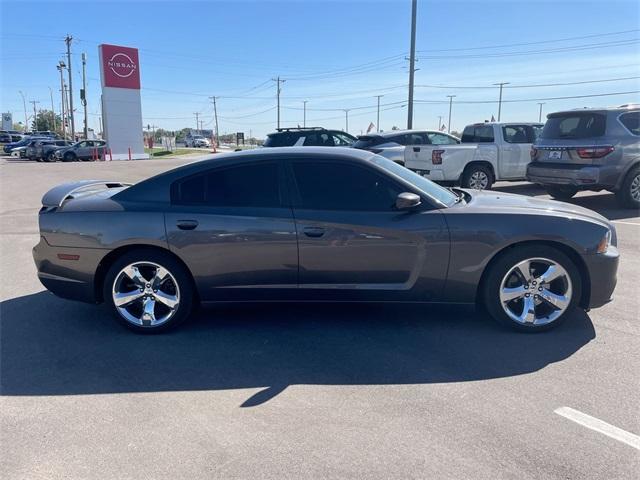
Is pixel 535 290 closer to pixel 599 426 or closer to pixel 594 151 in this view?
pixel 599 426

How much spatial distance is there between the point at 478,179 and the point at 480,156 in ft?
1.82

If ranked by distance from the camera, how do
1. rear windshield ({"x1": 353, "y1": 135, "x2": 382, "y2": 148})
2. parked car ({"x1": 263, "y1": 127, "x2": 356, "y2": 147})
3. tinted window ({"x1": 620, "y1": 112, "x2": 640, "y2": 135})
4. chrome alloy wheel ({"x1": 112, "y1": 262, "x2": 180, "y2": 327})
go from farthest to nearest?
parked car ({"x1": 263, "y1": 127, "x2": 356, "y2": 147}) → rear windshield ({"x1": 353, "y1": 135, "x2": 382, "y2": 148}) → tinted window ({"x1": 620, "y1": 112, "x2": 640, "y2": 135}) → chrome alloy wheel ({"x1": 112, "y1": 262, "x2": 180, "y2": 327})

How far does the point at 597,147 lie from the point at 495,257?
665 cm

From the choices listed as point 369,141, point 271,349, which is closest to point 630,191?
point 369,141

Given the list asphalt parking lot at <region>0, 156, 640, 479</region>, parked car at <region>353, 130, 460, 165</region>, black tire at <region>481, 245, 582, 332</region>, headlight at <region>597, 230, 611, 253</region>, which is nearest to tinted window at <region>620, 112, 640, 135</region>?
parked car at <region>353, 130, 460, 165</region>

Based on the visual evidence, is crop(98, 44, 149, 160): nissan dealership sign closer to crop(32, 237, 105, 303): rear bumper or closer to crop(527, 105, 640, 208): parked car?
crop(527, 105, 640, 208): parked car

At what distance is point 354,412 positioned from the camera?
10.5 feet

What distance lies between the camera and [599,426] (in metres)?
2.97

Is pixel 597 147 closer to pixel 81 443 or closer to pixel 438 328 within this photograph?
pixel 438 328

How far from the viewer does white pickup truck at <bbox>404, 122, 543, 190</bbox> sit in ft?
40.0

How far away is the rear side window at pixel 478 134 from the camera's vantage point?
12.9m

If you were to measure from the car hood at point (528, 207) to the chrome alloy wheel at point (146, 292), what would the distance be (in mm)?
2665

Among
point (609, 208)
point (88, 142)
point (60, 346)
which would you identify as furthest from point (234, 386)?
point (88, 142)

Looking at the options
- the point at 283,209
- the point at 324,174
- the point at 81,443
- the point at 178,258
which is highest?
the point at 324,174
